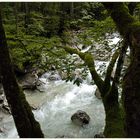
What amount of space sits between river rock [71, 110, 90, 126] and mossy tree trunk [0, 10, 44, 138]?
346 cm

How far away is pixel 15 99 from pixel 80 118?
4079 millimetres

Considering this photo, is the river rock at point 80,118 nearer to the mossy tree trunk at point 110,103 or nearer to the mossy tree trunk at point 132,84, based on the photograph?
the mossy tree trunk at point 110,103

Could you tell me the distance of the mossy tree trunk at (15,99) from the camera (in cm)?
362

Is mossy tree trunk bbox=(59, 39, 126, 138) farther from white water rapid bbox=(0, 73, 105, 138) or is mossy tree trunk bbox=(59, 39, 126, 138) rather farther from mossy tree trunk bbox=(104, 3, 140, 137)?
white water rapid bbox=(0, 73, 105, 138)

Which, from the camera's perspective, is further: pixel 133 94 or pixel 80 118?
pixel 80 118

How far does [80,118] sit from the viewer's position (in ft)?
25.3

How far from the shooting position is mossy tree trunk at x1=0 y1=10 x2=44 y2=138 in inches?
142

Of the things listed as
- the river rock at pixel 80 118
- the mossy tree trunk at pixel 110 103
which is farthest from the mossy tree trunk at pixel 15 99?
the river rock at pixel 80 118

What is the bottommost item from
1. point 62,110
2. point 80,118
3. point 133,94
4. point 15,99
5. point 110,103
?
point 62,110

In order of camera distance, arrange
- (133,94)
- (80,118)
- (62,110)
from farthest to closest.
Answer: (62,110)
(80,118)
(133,94)

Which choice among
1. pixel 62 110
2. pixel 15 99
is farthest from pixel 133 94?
pixel 62 110

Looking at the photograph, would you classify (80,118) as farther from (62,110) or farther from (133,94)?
(133,94)

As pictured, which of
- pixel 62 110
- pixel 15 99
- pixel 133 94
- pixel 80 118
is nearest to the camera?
pixel 133 94

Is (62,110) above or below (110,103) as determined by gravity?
below
